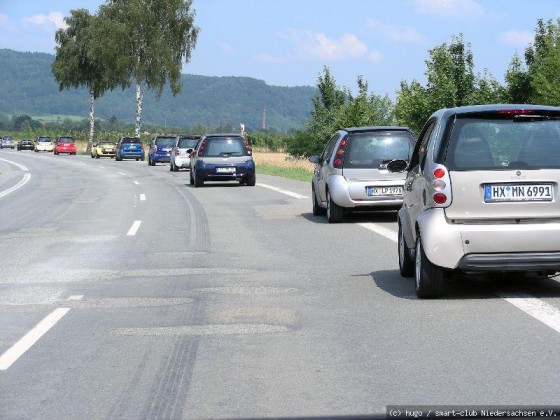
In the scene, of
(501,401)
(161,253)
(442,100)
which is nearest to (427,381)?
(501,401)

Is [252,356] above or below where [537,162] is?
below

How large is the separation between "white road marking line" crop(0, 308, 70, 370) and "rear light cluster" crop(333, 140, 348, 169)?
29.8ft

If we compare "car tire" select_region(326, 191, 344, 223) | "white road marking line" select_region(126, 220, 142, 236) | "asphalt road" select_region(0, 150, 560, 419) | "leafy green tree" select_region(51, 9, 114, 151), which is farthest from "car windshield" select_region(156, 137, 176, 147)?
"asphalt road" select_region(0, 150, 560, 419)

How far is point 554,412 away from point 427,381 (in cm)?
93

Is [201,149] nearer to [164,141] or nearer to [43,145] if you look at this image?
[164,141]

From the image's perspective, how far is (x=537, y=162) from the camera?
8883 mm

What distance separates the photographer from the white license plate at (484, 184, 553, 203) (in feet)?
28.9

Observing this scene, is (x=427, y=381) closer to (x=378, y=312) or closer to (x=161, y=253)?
(x=378, y=312)

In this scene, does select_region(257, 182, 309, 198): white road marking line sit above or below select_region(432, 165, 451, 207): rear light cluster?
below

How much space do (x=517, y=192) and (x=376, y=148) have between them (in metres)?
8.66

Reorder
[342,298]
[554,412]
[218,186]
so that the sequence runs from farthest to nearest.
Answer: [218,186] → [342,298] → [554,412]

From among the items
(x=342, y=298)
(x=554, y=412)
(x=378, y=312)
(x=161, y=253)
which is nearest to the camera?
(x=554, y=412)

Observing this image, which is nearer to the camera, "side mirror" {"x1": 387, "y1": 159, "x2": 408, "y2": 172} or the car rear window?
"side mirror" {"x1": 387, "y1": 159, "x2": 408, "y2": 172}

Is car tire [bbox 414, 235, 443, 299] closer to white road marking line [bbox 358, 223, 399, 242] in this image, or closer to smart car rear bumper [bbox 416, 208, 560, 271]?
smart car rear bumper [bbox 416, 208, 560, 271]
